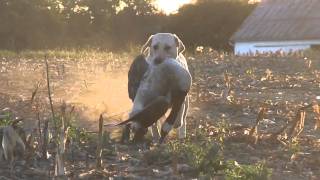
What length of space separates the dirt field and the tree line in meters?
25.6

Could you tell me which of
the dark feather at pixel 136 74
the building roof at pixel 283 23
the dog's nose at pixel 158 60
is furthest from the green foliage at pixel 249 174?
the building roof at pixel 283 23

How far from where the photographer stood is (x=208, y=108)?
10.9m

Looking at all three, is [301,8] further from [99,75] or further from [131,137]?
[131,137]

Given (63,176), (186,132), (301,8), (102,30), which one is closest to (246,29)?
(301,8)

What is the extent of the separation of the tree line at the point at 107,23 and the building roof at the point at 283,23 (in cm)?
514

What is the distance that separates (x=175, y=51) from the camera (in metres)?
8.15

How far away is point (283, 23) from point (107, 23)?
23.6 meters

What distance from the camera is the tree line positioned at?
50.3m

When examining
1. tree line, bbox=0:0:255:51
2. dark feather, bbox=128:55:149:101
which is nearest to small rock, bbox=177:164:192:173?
dark feather, bbox=128:55:149:101

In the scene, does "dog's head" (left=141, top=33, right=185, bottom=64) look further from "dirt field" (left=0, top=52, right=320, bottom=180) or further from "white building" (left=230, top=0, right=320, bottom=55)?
"white building" (left=230, top=0, right=320, bottom=55)

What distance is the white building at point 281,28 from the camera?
3944 centimetres

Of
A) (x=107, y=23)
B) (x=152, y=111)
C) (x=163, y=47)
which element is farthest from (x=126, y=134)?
(x=107, y=23)

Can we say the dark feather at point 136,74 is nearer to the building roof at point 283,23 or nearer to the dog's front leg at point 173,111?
the dog's front leg at point 173,111

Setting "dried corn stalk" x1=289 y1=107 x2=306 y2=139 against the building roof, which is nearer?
"dried corn stalk" x1=289 y1=107 x2=306 y2=139
